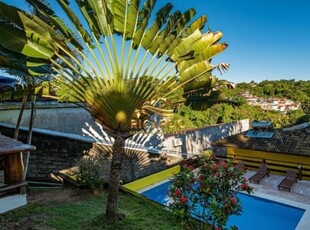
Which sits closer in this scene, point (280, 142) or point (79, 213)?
point (79, 213)

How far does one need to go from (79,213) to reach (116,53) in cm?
485

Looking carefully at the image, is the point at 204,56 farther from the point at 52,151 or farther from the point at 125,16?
the point at 52,151

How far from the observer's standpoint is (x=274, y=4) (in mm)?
15516

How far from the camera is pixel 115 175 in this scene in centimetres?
648

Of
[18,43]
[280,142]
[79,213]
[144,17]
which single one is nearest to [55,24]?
[18,43]

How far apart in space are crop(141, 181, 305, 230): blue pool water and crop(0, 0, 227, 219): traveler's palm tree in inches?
226

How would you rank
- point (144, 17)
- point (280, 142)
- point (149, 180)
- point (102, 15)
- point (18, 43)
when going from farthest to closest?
point (280, 142) < point (149, 180) < point (144, 17) < point (102, 15) < point (18, 43)

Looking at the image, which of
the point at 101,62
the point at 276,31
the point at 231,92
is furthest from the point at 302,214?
the point at 231,92

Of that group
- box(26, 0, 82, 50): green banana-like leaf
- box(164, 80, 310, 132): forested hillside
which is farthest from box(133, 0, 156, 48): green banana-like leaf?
box(164, 80, 310, 132): forested hillside

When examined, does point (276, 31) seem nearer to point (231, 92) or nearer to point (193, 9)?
point (231, 92)

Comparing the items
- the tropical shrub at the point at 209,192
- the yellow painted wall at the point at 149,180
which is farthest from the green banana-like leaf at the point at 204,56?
the yellow painted wall at the point at 149,180

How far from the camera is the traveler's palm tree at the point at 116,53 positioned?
581cm

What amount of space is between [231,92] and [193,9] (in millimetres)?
26310

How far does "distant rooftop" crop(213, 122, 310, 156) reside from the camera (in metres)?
14.8
